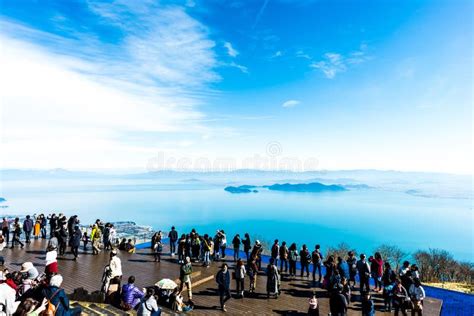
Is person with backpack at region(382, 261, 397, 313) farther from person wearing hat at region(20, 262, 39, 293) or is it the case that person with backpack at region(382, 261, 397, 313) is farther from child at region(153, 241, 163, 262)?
person wearing hat at region(20, 262, 39, 293)

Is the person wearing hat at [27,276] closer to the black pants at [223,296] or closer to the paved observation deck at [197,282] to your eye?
the paved observation deck at [197,282]

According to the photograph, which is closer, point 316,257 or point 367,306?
point 367,306

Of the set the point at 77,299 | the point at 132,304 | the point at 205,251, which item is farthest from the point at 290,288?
the point at 77,299

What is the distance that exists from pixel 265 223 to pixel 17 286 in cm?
19087

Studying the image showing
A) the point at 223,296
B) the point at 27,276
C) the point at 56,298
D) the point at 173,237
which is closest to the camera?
the point at 56,298

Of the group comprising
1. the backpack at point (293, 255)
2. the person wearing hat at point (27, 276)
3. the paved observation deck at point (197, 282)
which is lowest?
the paved observation deck at point (197, 282)

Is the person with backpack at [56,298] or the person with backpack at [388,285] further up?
the person with backpack at [56,298]

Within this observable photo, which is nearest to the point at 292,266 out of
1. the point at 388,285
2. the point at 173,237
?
the point at 388,285

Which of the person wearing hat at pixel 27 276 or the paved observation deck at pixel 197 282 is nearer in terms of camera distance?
the person wearing hat at pixel 27 276

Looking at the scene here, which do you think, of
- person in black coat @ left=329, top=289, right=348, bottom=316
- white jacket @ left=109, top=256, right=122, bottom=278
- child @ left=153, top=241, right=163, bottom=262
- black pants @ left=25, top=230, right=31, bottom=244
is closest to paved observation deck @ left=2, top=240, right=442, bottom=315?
child @ left=153, top=241, right=163, bottom=262

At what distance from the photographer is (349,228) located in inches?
7372

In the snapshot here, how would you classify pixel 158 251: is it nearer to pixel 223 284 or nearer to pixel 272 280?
pixel 223 284

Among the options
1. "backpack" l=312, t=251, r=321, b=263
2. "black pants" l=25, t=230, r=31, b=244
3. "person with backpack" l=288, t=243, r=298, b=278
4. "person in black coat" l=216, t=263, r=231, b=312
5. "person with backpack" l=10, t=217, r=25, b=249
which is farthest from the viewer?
"black pants" l=25, t=230, r=31, b=244

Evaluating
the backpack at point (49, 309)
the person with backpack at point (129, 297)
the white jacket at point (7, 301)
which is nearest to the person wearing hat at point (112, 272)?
the person with backpack at point (129, 297)
